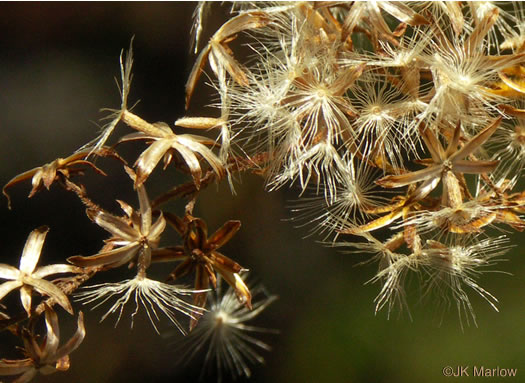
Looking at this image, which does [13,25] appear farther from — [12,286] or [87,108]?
[12,286]

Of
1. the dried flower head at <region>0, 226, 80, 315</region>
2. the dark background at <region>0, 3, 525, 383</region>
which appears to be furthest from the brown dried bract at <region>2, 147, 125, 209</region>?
the dark background at <region>0, 3, 525, 383</region>

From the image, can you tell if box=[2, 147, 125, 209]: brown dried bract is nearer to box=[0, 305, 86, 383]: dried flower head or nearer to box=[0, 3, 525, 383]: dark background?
box=[0, 305, 86, 383]: dried flower head

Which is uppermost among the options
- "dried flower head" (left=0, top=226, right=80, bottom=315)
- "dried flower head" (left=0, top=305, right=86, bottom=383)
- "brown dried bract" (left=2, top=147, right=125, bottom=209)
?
"brown dried bract" (left=2, top=147, right=125, bottom=209)

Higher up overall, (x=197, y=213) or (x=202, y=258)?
(x=197, y=213)

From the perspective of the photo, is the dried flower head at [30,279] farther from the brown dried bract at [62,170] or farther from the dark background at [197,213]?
the dark background at [197,213]

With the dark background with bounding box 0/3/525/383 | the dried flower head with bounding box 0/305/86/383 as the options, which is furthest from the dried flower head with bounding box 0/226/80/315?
the dark background with bounding box 0/3/525/383

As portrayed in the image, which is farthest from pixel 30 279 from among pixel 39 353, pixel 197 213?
pixel 197 213

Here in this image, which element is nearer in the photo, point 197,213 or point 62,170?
point 62,170

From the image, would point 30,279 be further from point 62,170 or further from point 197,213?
point 197,213

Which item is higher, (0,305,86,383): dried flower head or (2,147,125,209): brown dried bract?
(2,147,125,209): brown dried bract

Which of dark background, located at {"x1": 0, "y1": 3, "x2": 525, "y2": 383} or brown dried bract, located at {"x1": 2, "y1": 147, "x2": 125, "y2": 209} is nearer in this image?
brown dried bract, located at {"x1": 2, "y1": 147, "x2": 125, "y2": 209}
